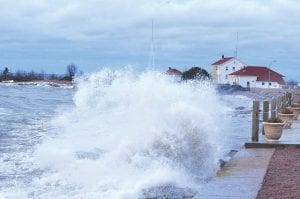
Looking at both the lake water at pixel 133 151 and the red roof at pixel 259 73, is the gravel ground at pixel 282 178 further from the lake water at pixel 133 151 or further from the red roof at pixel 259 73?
the red roof at pixel 259 73

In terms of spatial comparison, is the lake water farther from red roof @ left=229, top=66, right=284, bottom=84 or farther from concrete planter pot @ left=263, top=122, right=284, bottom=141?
red roof @ left=229, top=66, right=284, bottom=84

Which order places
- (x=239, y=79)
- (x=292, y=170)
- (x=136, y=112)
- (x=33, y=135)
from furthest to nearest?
(x=239, y=79) → (x=33, y=135) → (x=136, y=112) → (x=292, y=170)

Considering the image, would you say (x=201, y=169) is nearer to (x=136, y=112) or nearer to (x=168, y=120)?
(x=168, y=120)

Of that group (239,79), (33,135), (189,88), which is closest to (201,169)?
(189,88)

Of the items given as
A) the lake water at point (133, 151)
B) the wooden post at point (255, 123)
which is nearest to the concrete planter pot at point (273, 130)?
the wooden post at point (255, 123)

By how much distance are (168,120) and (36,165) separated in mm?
3575

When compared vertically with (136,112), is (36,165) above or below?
below

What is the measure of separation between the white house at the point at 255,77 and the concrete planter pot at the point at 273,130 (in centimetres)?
12065

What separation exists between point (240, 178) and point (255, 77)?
423ft

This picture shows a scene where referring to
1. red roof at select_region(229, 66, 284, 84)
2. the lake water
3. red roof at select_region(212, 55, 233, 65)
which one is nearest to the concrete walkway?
the lake water

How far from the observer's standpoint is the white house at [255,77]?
138500 millimetres

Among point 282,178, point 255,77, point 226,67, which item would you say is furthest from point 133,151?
point 226,67

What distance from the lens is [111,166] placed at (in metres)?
15.2

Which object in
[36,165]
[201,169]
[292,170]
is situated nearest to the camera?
[292,170]
